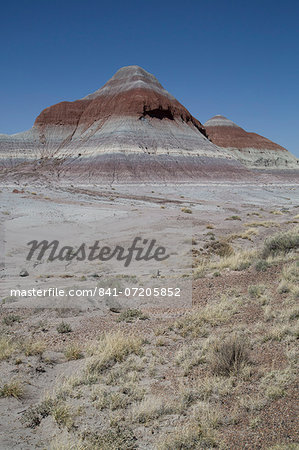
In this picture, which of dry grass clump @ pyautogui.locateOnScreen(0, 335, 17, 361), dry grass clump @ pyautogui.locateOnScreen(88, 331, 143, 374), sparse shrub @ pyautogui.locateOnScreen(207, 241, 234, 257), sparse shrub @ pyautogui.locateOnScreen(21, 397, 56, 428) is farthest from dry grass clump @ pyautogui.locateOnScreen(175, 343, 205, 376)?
sparse shrub @ pyautogui.locateOnScreen(207, 241, 234, 257)

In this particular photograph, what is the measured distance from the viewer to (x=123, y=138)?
226 ft

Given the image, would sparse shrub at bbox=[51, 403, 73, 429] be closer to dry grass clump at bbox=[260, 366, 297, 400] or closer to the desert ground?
the desert ground

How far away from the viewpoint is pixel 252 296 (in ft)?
24.8

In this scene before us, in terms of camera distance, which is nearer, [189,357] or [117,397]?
[117,397]

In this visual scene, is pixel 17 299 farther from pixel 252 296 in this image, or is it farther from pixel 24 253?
pixel 252 296

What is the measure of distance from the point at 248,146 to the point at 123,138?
67562mm

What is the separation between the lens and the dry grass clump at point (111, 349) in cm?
502

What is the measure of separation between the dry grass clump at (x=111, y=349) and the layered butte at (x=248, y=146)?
112m

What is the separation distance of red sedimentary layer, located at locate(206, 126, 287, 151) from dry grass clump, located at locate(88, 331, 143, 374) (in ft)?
399

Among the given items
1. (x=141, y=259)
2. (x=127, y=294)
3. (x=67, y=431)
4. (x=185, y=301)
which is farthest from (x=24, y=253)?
(x=67, y=431)

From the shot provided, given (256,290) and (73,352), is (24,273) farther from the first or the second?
(256,290)

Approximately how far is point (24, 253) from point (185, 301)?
750cm

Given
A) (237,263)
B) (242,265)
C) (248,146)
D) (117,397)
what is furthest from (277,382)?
(248,146)

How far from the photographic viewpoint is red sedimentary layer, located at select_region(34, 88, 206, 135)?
76250 millimetres
